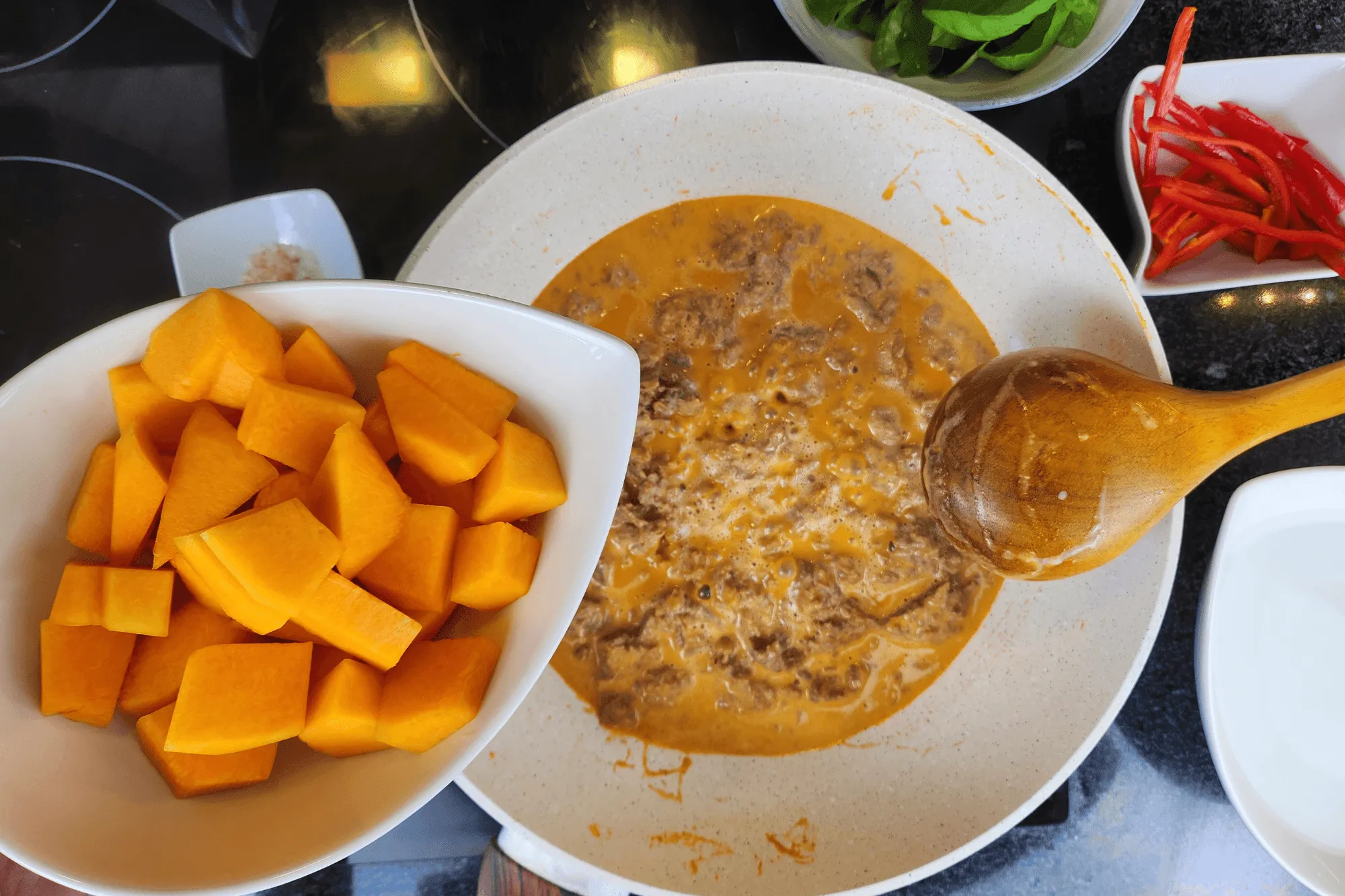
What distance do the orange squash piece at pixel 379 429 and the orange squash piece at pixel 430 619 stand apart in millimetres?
145

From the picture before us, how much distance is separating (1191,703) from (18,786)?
55.7 inches

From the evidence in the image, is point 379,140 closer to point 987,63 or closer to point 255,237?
point 255,237

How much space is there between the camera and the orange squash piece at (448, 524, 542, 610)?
0.71 m

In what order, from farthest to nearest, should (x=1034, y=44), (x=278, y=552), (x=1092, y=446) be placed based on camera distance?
(x=1034, y=44)
(x=1092, y=446)
(x=278, y=552)

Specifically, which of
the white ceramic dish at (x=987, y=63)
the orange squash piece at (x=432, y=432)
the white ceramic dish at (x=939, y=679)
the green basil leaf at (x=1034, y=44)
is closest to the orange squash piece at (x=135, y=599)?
the orange squash piece at (x=432, y=432)

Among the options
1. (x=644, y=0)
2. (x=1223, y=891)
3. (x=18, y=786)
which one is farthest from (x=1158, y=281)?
(x=18, y=786)

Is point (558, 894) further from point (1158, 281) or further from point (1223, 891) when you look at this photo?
point (1158, 281)

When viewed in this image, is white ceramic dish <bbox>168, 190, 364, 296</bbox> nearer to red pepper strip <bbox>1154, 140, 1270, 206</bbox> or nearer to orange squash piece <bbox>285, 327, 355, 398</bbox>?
orange squash piece <bbox>285, 327, 355, 398</bbox>

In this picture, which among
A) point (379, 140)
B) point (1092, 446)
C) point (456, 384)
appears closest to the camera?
point (456, 384)

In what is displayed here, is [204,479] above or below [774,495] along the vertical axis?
above

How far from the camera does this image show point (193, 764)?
Result: 685 millimetres

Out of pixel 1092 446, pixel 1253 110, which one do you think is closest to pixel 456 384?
pixel 1092 446

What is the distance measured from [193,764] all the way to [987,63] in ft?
4.10

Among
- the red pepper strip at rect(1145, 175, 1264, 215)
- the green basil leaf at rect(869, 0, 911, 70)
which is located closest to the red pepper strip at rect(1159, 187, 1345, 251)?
the red pepper strip at rect(1145, 175, 1264, 215)
